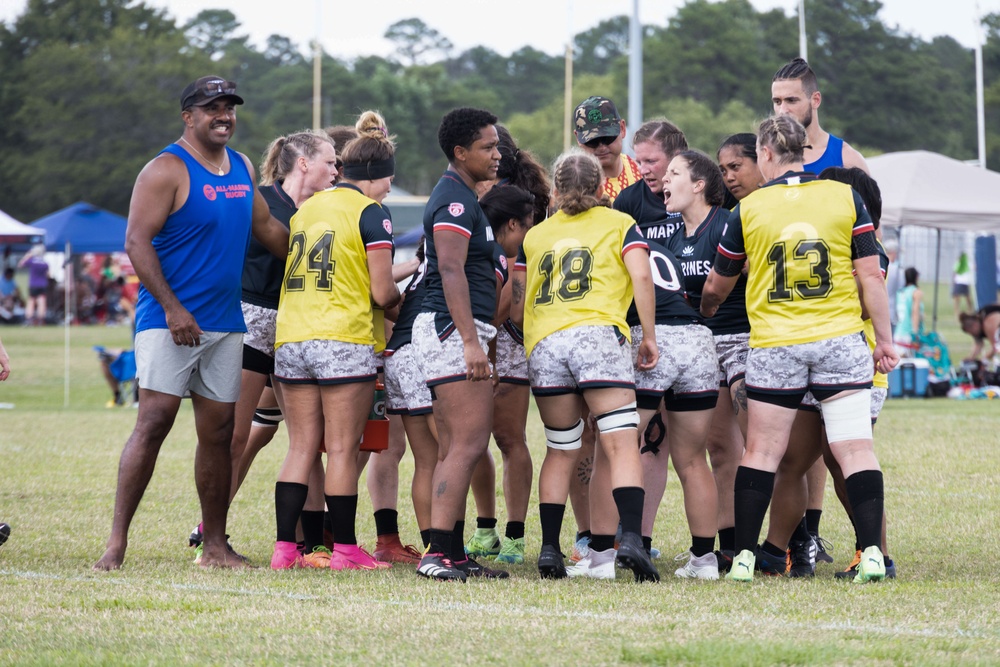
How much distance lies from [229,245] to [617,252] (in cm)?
185

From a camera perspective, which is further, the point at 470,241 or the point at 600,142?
the point at 600,142

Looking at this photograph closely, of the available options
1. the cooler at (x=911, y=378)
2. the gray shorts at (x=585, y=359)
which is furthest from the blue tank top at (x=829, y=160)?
the cooler at (x=911, y=378)

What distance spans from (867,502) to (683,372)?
100cm

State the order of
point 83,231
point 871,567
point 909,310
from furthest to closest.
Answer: point 83,231
point 909,310
point 871,567

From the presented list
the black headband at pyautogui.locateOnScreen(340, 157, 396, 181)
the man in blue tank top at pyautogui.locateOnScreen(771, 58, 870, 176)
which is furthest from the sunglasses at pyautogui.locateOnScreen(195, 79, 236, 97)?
the man in blue tank top at pyautogui.locateOnScreen(771, 58, 870, 176)

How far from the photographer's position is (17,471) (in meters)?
9.90

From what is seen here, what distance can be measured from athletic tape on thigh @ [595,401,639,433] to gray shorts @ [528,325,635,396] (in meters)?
0.11

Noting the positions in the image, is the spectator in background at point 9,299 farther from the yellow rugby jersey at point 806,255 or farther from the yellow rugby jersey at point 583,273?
the yellow rugby jersey at point 806,255

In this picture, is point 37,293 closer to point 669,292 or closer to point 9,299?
point 9,299

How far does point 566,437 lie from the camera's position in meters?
5.81

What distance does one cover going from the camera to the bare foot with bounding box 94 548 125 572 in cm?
584

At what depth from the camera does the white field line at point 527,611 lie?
173 inches

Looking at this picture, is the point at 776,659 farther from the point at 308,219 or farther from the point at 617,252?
the point at 308,219

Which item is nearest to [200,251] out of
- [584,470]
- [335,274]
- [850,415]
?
[335,274]
